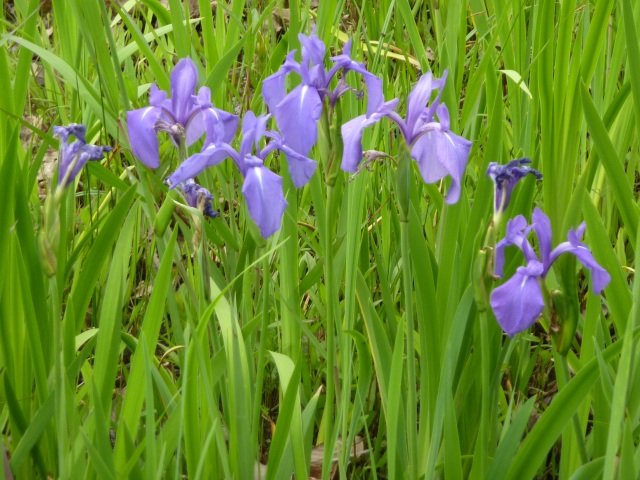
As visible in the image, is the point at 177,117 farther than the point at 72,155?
Yes

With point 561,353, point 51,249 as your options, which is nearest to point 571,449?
point 561,353

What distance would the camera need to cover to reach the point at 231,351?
90 centimetres

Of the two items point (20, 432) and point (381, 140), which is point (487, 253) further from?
point (381, 140)

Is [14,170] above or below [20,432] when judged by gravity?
above

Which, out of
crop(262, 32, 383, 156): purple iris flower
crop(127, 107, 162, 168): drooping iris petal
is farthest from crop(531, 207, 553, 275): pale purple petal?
crop(127, 107, 162, 168): drooping iris petal

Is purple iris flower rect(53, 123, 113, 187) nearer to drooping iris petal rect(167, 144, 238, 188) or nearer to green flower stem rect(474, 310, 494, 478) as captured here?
drooping iris petal rect(167, 144, 238, 188)

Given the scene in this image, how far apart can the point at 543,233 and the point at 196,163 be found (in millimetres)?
371

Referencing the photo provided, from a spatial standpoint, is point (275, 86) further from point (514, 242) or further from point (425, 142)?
point (514, 242)

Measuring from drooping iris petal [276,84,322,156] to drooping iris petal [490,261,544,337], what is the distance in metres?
0.23

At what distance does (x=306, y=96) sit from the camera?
2.55ft

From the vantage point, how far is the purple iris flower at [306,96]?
760 millimetres

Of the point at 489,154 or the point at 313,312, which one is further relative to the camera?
the point at 313,312

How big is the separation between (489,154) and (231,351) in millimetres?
422

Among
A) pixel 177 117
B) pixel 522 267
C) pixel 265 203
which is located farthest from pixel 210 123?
pixel 522 267
